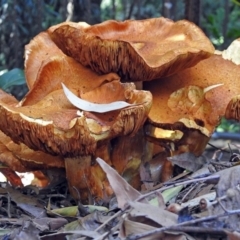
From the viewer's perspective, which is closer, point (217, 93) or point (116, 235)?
point (116, 235)

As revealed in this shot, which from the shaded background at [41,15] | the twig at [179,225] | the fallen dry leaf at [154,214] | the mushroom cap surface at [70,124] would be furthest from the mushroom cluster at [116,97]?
the shaded background at [41,15]

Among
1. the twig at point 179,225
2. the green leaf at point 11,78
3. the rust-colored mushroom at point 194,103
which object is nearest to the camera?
the twig at point 179,225

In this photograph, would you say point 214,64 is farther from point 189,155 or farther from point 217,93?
point 189,155

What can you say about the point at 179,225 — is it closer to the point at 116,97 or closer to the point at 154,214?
the point at 154,214

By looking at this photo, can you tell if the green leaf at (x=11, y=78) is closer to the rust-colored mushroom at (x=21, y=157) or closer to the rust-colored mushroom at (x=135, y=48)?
the rust-colored mushroom at (x=21, y=157)

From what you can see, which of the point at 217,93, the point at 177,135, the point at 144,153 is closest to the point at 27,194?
the point at 144,153

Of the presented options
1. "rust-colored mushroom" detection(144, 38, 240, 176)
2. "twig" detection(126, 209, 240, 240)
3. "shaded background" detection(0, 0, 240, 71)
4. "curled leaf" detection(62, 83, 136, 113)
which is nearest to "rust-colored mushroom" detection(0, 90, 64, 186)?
"curled leaf" detection(62, 83, 136, 113)

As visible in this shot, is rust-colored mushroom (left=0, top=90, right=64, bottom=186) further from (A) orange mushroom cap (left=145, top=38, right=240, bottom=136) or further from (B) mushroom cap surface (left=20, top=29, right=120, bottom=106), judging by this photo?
(A) orange mushroom cap (left=145, top=38, right=240, bottom=136)
